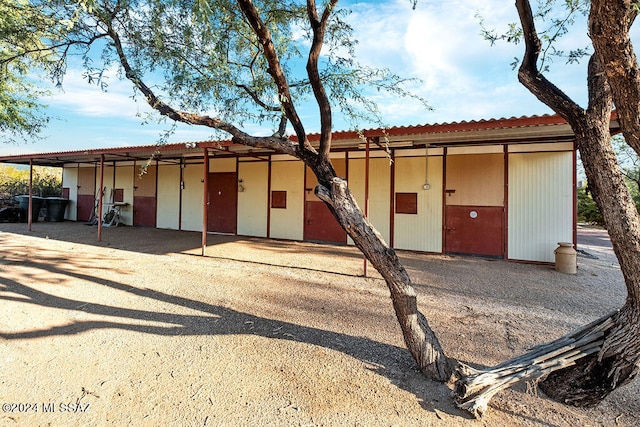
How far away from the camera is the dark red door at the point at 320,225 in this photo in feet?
28.9

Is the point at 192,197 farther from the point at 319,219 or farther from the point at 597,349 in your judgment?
the point at 597,349

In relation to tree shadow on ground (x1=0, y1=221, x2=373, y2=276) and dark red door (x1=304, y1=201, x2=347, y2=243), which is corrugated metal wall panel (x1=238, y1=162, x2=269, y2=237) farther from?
dark red door (x1=304, y1=201, x2=347, y2=243)

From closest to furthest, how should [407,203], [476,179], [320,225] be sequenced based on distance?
[476,179], [407,203], [320,225]

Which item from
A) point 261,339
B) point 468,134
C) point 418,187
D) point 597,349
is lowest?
point 261,339

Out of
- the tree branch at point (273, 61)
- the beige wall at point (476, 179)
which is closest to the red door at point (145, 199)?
the beige wall at point (476, 179)

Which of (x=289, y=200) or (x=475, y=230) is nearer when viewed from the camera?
(x=475, y=230)

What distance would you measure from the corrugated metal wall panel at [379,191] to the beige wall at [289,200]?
5.86 feet

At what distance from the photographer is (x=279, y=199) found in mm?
9656

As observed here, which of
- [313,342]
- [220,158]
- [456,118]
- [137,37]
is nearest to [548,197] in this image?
[456,118]

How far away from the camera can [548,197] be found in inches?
263

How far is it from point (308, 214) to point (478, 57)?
19.9 ft

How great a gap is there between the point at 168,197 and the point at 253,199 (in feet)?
12.5

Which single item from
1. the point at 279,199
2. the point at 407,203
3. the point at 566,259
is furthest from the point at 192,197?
the point at 566,259

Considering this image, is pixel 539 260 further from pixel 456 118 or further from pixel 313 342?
pixel 313 342
